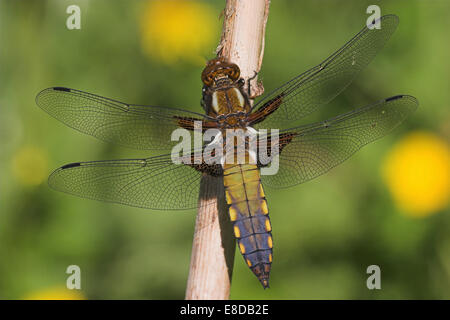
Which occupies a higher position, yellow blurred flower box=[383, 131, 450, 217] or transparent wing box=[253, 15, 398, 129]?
transparent wing box=[253, 15, 398, 129]

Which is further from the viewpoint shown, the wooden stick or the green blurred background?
the green blurred background

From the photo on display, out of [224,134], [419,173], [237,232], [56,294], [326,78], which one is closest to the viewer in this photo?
[237,232]

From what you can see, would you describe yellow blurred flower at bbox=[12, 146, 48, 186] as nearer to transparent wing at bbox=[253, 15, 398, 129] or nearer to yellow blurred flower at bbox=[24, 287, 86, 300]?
yellow blurred flower at bbox=[24, 287, 86, 300]

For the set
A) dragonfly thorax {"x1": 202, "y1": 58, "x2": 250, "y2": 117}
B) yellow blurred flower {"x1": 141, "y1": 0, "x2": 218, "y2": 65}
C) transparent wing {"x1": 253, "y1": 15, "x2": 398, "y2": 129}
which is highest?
yellow blurred flower {"x1": 141, "y1": 0, "x2": 218, "y2": 65}

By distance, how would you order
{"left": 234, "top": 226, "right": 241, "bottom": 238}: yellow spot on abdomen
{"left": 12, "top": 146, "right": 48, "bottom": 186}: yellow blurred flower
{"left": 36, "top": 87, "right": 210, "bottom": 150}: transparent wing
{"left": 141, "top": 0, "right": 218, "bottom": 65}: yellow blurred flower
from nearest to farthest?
1. {"left": 234, "top": 226, "right": 241, "bottom": 238}: yellow spot on abdomen
2. {"left": 36, "top": 87, "right": 210, "bottom": 150}: transparent wing
3. {"left": 12, "top": 146, "right": 48, "bottom": 186}: yellow blurred flower
4. {"left": 141, "top": 0, "right": 218, "bottom": 65}: yellow blurred flower

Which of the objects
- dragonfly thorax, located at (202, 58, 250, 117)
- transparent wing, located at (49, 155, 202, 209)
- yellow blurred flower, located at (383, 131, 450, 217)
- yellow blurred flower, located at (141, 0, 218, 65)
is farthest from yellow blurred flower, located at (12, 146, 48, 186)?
yellow blurred flower, located at (383, 131, 450, 217)

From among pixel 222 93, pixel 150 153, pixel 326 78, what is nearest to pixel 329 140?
pixel 326 78

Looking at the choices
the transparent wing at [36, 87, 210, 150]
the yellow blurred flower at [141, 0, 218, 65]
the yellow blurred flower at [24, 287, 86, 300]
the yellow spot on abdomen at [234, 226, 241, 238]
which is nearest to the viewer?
the yellow spot on abdomen at [234, 226, 241, 238]

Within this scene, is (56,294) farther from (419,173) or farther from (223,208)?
(419,173)
